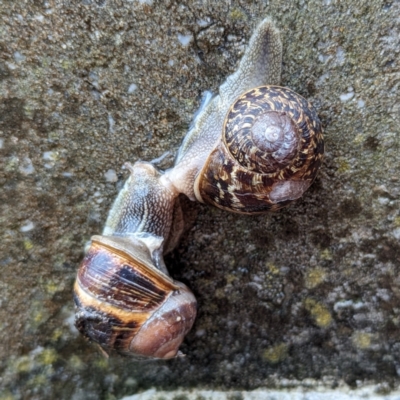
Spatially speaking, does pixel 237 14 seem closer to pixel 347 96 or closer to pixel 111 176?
pixel 347 96

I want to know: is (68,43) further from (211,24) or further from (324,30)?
(324,30)

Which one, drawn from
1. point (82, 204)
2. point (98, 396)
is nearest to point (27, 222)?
point (82, 204)

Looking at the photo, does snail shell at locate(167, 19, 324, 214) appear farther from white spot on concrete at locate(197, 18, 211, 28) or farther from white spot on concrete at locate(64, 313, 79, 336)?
white spot on concrete at locate(64, 313, 79, 336)

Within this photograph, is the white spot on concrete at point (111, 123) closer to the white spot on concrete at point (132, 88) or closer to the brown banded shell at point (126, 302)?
the white spot on concrete at point (132, 88)

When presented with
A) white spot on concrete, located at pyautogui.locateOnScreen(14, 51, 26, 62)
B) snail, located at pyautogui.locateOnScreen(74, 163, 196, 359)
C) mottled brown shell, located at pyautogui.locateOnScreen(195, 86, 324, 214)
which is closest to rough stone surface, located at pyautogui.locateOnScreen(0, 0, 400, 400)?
white spot on concrete, located at pyautogui.locateOnScreen(14, 51, 26, 62)

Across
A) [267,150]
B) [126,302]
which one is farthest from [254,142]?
[126,302]
